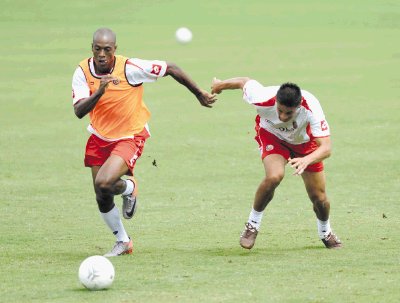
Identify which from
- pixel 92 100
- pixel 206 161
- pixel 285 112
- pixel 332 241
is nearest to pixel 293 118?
pixel 285 112

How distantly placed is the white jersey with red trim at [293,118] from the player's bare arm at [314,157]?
0.09 metres

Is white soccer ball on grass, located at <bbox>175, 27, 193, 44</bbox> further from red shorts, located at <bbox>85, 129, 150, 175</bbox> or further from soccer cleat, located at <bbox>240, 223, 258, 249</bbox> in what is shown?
soccer cleat, located at <bbox>240, 223, 258, 249</bbox>

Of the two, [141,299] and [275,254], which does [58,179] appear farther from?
[141,299]

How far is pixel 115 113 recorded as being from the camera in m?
12.3

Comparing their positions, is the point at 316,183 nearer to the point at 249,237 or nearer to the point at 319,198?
the point at 319,198

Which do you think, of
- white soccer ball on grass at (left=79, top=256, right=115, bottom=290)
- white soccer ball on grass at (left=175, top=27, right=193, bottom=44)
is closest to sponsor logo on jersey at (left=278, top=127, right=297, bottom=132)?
white soccer ball on grass at (left=79, top=256, right=115, bottom=290)

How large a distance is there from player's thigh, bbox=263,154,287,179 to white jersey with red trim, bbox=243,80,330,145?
218 mm

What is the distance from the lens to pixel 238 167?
19281mm

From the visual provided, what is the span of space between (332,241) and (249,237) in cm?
94

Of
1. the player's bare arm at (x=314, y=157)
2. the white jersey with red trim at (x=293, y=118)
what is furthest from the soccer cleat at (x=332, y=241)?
the player's bare arm at (x=314, y=157)

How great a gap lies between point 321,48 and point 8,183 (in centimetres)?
1506

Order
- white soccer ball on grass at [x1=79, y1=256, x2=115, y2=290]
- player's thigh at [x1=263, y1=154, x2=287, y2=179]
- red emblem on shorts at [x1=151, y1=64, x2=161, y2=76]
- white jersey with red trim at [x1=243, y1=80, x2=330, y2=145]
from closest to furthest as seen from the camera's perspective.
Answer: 1. white soccer ball on grass at [x1=79, y1=256, x2=115, y2=290]
2. white jersey with red trim at [x1=243, y1=80, x2=330, y2=145]
3. player's thigh at [x1=263, y1=154, x2=287, y2=179]
4. red emblem on shorts at [x1=151, y1=64, x2=161, y2=76]

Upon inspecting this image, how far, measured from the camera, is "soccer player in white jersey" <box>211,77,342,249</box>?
1151 centimetres

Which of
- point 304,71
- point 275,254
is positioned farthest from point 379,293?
point 304,71
